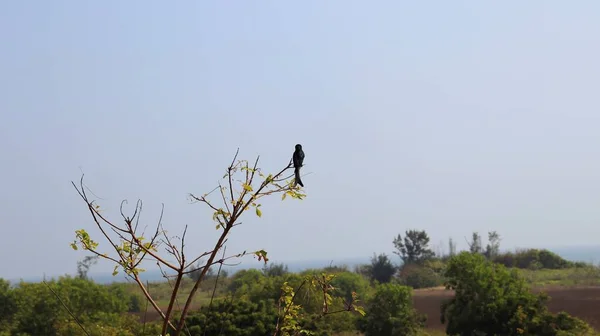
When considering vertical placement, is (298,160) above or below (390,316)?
above

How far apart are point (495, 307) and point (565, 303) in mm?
13557

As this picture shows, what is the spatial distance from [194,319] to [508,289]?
10.6 m

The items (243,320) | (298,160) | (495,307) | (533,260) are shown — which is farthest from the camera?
(533,260)

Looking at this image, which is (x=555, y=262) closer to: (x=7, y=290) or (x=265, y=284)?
(x=265, y=284)

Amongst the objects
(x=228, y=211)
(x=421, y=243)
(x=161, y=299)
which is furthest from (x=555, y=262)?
(x=228, y=211)

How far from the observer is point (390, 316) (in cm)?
2825

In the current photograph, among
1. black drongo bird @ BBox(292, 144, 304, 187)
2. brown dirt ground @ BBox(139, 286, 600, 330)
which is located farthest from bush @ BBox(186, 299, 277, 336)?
black drongo bird @ BBox(292, 144, 304, 187)

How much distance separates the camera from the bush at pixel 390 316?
2809 cm

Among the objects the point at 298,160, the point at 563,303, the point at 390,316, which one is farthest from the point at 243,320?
the point at 298,160

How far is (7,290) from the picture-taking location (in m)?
33.0

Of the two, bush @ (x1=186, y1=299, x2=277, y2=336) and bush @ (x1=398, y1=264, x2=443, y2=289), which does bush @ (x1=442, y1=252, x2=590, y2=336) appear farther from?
bush @ (x1=398, y1=264, x2=443, y2=289)

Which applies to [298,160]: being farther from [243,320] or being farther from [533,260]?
[533,260]

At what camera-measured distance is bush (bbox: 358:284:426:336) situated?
92.2 ft

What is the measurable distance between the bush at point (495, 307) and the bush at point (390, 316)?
72.8 inches
